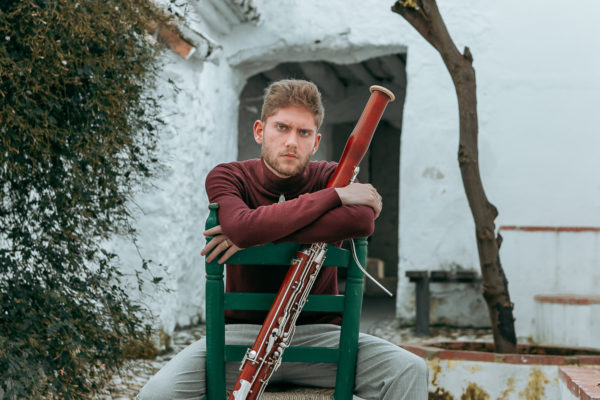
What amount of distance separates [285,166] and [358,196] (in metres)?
0.27

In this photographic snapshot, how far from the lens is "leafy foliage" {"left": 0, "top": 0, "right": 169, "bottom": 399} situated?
2.34m

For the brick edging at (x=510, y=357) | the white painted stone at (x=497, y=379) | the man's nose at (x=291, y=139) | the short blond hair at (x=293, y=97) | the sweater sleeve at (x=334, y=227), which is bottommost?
the white painted stone at (x=497, y=379)

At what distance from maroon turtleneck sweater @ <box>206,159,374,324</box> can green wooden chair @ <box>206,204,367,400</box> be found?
0.04 m

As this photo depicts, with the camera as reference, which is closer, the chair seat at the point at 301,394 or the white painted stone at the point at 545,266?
the chair seat at the point at 301,394

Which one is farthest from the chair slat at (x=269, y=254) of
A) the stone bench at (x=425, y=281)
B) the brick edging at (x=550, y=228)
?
the brick edging at (x=550, y=228)

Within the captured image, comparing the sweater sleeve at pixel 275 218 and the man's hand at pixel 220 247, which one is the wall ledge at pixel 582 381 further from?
the man's hand at pixel 220 247

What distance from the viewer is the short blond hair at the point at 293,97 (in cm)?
197

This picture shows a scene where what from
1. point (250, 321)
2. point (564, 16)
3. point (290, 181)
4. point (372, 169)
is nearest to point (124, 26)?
point (290, 181)

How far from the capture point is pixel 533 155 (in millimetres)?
6215

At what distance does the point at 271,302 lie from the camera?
5.90 ft

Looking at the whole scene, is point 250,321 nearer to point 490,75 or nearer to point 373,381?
point 373,381

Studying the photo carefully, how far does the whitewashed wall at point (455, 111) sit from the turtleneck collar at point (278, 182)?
3.81m

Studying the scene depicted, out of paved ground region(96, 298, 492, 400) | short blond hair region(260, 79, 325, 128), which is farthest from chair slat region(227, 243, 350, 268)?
paved ground region(96, 298, 492, 400)

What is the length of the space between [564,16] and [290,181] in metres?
Answer: 5.01
